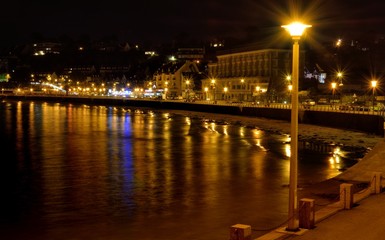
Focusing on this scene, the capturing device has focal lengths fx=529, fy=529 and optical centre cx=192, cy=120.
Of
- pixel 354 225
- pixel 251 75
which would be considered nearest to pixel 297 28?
pixel 354 225

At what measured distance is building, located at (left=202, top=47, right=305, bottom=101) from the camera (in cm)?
8575

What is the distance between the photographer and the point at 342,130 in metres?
50.5

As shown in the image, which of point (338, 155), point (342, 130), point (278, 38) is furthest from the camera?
point (278, 38)

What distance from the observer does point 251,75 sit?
303ft

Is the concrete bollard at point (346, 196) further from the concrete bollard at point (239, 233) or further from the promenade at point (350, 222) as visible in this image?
the concrete bollard at point (239, 233)

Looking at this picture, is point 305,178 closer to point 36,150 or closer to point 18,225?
point 18,225

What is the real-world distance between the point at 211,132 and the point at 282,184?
95.7 ft

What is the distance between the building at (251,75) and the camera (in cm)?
8575

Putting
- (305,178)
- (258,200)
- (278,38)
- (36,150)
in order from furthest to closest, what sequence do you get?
1. (278,38)
2. (36,150)
3. (305,178)
4. (258,200)

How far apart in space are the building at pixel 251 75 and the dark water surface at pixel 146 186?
4333 centimetres

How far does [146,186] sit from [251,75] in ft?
235

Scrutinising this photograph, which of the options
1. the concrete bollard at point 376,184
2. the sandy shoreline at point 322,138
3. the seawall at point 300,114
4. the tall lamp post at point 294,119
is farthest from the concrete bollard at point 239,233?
the seawall at point 300,114

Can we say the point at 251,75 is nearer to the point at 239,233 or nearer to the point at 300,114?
the point at 300,114

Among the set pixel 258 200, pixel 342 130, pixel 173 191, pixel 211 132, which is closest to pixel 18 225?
pixel 173 191
